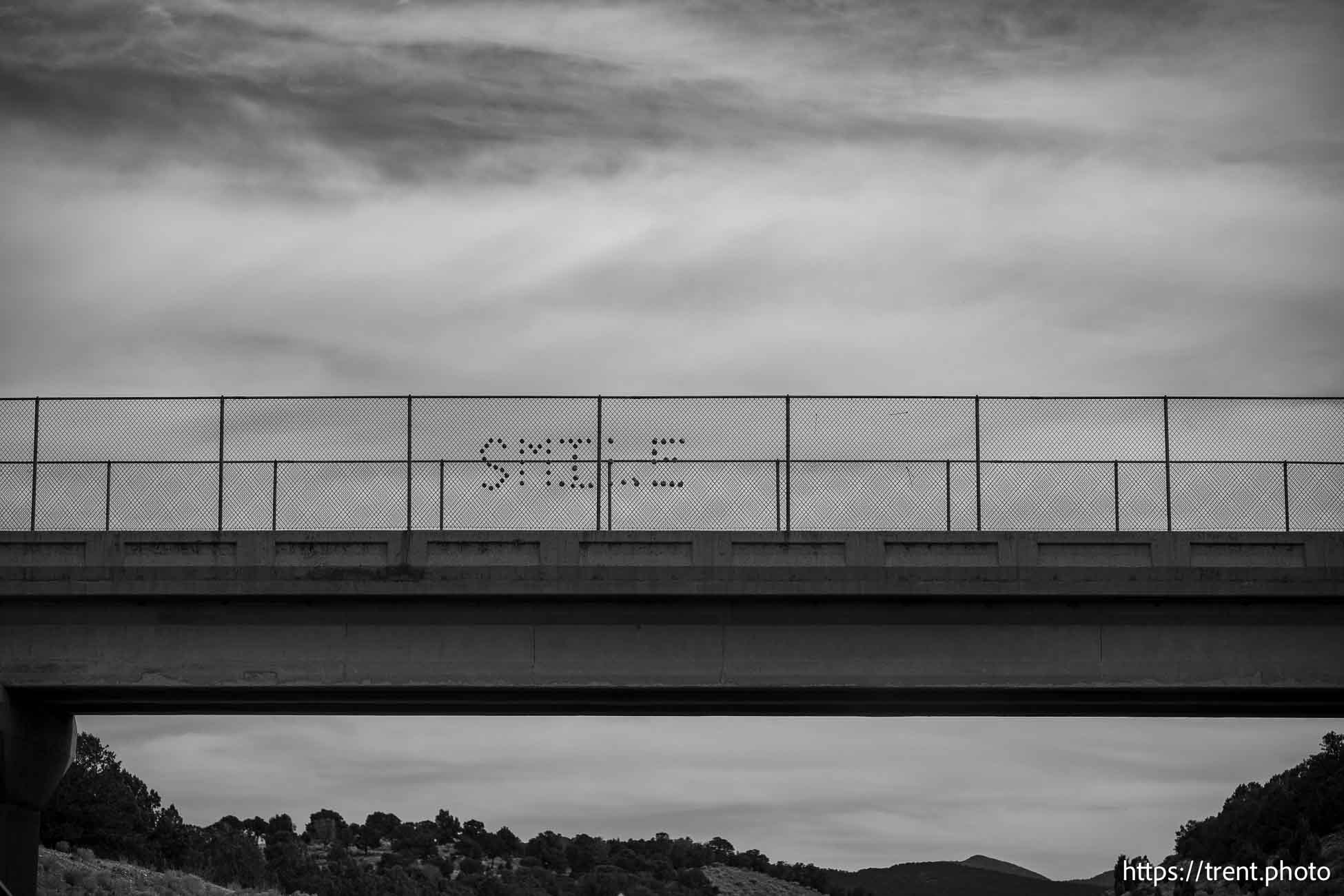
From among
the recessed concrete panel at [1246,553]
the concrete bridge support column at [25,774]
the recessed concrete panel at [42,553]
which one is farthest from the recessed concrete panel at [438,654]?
the recessed concrete panel at [1246,553]

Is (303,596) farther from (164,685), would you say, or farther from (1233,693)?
(1233,693)

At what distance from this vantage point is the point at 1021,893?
11462cm

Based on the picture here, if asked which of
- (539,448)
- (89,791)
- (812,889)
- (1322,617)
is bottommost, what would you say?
(812,889)

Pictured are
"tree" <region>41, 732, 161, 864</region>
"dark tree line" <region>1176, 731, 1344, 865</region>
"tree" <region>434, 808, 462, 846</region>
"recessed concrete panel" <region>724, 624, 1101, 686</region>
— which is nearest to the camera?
"recessed concrete panel" <region>724, 624, 1101, 686</region>

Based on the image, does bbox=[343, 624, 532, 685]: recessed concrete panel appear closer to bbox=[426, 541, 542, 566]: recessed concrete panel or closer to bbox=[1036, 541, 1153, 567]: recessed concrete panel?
bbox=[426, 541, 542, 566]: recessed concrete panel

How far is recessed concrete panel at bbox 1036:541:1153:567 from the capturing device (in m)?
32.4

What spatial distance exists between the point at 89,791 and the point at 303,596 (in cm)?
3657

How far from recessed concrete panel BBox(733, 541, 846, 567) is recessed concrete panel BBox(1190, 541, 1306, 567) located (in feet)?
19.9

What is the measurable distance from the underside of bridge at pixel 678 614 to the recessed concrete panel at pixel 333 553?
3 cm

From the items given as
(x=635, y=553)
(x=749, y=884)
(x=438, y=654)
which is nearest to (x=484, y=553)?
(x=438, y=654)

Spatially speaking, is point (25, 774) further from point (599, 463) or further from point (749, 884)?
point (749, 884)

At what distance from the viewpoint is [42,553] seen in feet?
108

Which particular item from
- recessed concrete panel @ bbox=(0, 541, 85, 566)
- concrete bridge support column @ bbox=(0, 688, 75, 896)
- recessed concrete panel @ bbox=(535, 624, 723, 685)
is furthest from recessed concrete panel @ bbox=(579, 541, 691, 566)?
concrete bridge support column @ bbox=(0, 688, 75, 896)

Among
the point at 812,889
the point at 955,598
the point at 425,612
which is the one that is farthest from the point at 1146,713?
the point at 812,889
